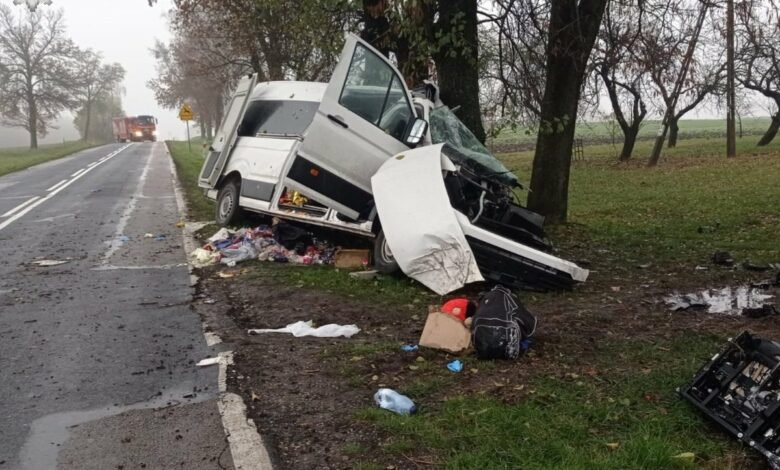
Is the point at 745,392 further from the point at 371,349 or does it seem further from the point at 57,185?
the point at 57,185

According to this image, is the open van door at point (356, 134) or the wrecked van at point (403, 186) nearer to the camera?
the wrecked van at point (403, 186)

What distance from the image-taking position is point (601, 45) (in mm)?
11781

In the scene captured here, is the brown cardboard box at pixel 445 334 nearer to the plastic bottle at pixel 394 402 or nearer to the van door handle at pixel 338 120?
the plastic bottle at pixel 394 402

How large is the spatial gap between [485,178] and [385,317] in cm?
231

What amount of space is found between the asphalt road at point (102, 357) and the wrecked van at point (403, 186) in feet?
6.24

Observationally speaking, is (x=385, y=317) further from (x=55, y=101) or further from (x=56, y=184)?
(x=55, y=101)

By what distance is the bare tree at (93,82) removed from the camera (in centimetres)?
5484

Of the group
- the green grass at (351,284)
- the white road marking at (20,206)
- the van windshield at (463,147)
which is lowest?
the green grass at (351,284)

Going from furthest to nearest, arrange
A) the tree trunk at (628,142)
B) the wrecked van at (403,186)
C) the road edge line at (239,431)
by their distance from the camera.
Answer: the tree trunk at (628,142)
the wrecked van at (403,186)
the road edge line at (239,431)

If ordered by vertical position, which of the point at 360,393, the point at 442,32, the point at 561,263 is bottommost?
the point at 360,393

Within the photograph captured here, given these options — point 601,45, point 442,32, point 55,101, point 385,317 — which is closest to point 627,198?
point 601,45

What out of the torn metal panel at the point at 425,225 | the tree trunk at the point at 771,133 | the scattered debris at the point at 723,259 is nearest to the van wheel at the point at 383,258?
the torn metal panel at the point at 425,225

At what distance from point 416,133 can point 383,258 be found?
153 cm

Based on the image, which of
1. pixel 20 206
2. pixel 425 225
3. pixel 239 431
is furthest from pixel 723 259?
pixel 20 206
